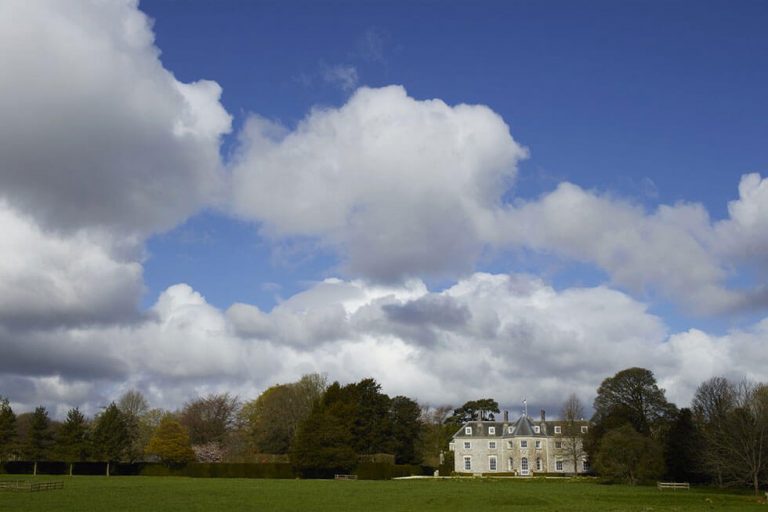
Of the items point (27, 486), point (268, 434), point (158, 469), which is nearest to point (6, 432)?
point (158, 469)

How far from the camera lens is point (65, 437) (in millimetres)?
→ 82938

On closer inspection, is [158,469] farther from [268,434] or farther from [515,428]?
[515,428]

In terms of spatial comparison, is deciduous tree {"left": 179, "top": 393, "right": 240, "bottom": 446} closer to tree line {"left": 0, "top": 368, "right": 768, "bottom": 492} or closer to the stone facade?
tree line {"left": 0, "top": 368, "right": 768, "bottom": 492}

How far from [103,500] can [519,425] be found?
76714 mm

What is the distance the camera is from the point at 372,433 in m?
88.8

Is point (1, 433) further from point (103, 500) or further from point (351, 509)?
point (351, 509)

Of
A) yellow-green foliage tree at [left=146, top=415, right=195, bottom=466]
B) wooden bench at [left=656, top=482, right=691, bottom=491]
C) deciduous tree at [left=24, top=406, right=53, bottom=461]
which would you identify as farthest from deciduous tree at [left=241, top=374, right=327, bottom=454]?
wooden bench at [left=656, top=482, right=691, bottom=491]

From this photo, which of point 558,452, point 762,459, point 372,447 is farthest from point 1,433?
point 762,459

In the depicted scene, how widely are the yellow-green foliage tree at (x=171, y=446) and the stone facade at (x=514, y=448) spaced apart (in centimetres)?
3844

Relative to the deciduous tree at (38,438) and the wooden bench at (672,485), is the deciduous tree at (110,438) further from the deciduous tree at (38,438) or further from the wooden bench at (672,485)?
the wooden bench at (672,485)

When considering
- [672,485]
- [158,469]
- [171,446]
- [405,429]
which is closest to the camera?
[672,485]

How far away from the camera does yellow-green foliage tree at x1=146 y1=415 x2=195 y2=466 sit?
83.1m

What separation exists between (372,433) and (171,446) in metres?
24.8

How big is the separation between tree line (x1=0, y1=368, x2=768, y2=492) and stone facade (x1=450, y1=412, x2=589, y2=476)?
10.0 feet
